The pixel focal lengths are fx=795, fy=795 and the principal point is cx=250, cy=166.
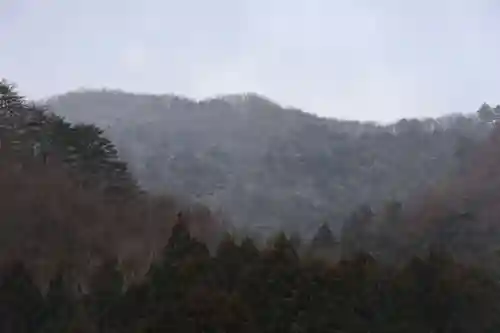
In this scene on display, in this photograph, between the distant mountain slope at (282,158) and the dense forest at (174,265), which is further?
the distant mountain slope at (282,158)

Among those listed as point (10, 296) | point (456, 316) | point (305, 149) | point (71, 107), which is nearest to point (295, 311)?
point (456, 316)

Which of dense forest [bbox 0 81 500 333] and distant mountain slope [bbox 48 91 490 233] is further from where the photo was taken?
distant mountain slope [bbox 48 91 490 233]

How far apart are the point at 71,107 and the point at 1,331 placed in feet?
354

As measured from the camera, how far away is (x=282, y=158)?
76438mm

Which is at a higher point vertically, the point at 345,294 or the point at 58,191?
the point at 58,191

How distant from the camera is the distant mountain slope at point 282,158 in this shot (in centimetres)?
5750

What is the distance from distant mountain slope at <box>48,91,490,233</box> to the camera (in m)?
57.5

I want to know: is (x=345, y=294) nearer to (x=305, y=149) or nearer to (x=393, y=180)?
(x=393, y=180)

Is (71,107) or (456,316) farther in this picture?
(71,107)

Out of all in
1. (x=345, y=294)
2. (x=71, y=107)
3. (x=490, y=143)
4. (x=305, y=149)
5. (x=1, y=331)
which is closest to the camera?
(x=1, y=331)

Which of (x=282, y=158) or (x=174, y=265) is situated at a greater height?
(x=282, y=158)

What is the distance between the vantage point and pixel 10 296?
14305mm

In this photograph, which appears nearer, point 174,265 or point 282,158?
point 174,265

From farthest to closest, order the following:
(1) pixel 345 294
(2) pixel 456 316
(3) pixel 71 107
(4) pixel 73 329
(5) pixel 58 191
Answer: (3) pixel 71 107 → (5) pixel 58 191 → (2) pixel 456 316 → (1) pixel 345 294 → (4) pixel 73 329
